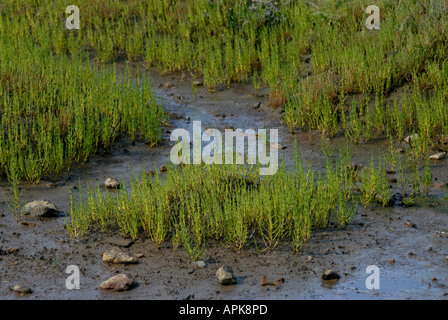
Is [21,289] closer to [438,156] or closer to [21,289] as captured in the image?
[21,289]

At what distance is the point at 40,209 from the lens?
20.6ft

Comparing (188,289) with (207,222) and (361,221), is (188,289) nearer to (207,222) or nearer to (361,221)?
(207,222)

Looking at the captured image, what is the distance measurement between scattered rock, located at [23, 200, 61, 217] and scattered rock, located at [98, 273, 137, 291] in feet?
5.63

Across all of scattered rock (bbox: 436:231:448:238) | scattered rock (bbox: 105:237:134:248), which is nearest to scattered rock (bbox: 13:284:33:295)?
scattered rock (bbox: 105:237:134:248)

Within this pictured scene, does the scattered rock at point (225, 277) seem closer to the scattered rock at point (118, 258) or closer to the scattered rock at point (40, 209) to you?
the scattered rock at point (118, 258)

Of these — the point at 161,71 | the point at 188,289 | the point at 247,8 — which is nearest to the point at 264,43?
the point at 247,8

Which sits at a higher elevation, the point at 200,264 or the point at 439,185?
the point at 439,185

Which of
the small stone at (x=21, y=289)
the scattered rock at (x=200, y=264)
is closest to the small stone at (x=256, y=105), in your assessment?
the scattered rock at (x=200, y=264)

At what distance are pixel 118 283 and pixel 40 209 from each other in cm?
185

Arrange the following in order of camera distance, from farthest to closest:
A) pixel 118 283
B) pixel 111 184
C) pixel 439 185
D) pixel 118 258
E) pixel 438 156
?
1. pixel 438 156
2. pixel 111 184
3. pixel 439 185
4. pixel 118 258
5. pixel 118 283

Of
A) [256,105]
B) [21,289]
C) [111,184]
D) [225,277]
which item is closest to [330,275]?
[225,277]

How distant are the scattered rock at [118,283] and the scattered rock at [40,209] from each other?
1.72m

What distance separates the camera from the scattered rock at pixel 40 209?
20.6 ft

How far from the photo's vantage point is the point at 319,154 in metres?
7.95
